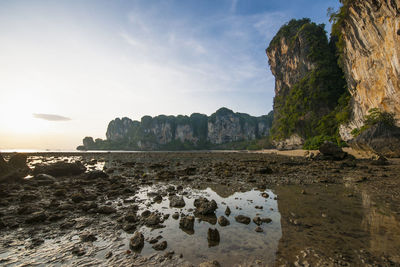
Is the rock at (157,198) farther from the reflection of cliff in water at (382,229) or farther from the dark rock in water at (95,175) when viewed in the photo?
the dark rock in water at (95,175)

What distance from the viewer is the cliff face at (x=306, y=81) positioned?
2135 inches

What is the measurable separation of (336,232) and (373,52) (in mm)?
31170

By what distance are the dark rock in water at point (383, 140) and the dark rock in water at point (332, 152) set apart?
3.50 meters

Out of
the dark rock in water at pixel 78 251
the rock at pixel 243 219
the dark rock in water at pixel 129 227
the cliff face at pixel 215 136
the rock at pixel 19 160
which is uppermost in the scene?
the cliff face at pixel 215 136

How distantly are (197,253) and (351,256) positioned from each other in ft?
9.30

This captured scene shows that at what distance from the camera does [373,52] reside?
23.8 metres

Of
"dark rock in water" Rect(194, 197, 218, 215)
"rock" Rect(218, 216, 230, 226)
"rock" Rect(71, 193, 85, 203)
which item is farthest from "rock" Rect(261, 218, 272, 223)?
"rock" Rect(71, 193, 85, 203)

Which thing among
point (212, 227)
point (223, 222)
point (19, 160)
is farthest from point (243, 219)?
point (19, 160)

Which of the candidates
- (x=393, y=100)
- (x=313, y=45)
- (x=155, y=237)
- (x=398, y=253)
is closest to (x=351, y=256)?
(x=398, y=253)

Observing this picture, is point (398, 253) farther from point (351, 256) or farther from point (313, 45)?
point (313, 45)

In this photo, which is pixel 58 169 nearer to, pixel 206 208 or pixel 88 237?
pixel 88 237

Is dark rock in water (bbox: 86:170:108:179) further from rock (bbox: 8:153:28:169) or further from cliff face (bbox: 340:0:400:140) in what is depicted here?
cliff face (bbox: 340:0:400:140)

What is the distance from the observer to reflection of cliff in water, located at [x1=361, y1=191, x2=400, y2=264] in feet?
10.8

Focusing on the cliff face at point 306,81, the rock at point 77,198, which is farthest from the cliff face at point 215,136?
the rock at point 77,198
